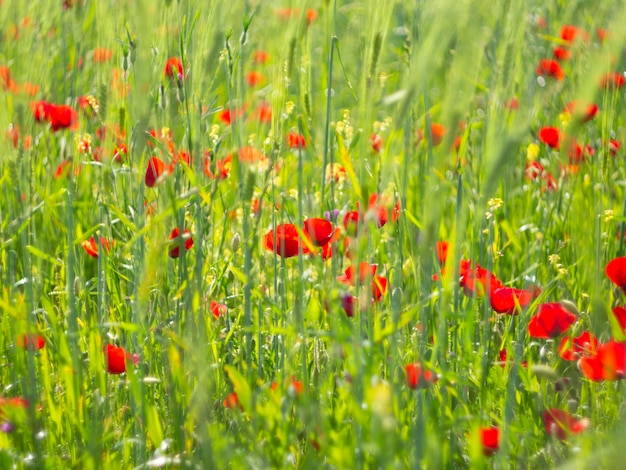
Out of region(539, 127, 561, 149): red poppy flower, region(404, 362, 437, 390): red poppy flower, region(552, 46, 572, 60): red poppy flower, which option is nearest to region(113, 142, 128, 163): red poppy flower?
region(404, 362, 437, 390): red poppy flower

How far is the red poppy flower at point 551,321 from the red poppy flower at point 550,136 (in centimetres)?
69

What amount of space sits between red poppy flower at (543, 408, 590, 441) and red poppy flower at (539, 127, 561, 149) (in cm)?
88

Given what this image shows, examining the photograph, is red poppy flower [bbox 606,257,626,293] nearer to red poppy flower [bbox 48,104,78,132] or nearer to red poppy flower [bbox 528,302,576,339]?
red poppy flower [bbox 528,302,576,339]

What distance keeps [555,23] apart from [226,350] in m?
1.67

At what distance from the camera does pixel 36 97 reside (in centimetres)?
124

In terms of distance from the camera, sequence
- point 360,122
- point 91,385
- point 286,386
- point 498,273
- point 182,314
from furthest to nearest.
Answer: point 498,273 → point 91,385 → point 182,314 → point 286,386 → point 360,122

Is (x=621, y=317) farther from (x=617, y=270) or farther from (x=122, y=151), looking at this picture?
(x=122, y=151)

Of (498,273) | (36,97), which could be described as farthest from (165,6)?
→ (498,273)

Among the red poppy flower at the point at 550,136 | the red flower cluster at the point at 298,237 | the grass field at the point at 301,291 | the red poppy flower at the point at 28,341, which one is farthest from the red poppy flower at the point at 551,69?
the red poppy flower at the point at 28,341

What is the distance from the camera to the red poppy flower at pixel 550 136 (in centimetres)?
180

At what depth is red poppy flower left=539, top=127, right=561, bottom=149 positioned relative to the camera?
5.92 ft

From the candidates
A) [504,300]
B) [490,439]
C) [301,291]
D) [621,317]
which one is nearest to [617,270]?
[621,317]

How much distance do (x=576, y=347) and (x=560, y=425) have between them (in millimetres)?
339

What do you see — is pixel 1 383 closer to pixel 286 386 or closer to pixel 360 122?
pixel 286 386
